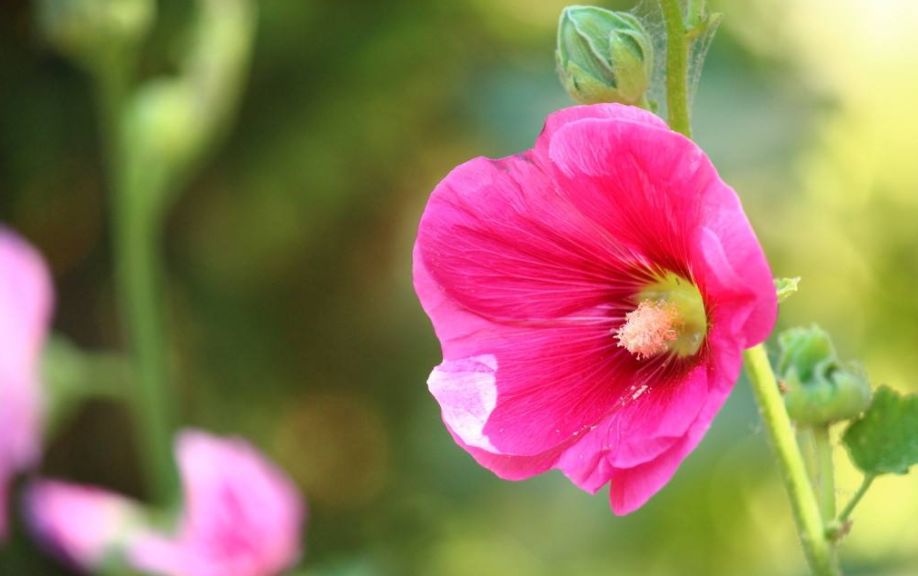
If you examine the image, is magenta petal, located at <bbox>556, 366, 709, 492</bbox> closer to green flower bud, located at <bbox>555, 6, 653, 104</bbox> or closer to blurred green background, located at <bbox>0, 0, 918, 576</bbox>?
green flower bud, located at <bbox>555, 6, 653, 104</bbox>

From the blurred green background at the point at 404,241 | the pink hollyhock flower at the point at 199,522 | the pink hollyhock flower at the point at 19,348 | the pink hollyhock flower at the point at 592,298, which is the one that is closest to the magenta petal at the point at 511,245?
the pink hollyhock flower at the point at 592,298

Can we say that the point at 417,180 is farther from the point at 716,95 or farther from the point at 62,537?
the point at 62,537

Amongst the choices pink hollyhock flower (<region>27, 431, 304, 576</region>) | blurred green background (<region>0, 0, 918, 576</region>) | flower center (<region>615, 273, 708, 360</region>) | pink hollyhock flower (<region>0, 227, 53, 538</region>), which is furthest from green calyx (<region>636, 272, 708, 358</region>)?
blurred green background (<region>0, 0, 918, 576</region>)

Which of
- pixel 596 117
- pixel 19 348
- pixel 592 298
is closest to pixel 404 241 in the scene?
pixel 19 348

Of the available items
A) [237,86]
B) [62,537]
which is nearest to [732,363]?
[62,537]

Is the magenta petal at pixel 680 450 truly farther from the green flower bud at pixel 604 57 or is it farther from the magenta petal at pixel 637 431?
the green flower bud at pixel 604 57

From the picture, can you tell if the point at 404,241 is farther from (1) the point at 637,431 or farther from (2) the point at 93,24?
(1) the point at 637,431
